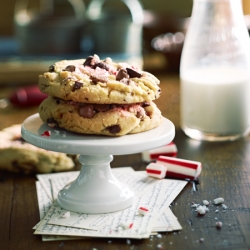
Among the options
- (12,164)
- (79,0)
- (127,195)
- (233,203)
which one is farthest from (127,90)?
(79,0)

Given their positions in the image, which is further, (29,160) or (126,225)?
(29,160)

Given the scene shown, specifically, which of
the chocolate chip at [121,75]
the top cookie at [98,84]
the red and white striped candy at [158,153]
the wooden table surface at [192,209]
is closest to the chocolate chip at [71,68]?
the top cookie at [98,84]

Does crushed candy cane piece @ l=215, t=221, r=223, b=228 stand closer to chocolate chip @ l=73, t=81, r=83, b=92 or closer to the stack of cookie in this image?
the stack of cookie

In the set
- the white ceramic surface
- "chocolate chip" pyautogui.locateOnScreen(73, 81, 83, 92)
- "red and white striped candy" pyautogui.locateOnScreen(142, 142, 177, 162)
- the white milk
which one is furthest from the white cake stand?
the white milk

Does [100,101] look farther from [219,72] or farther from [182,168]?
[219,72]

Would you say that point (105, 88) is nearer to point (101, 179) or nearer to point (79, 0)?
point (101, 179)

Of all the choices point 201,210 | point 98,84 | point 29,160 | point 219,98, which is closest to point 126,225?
point 201,210
